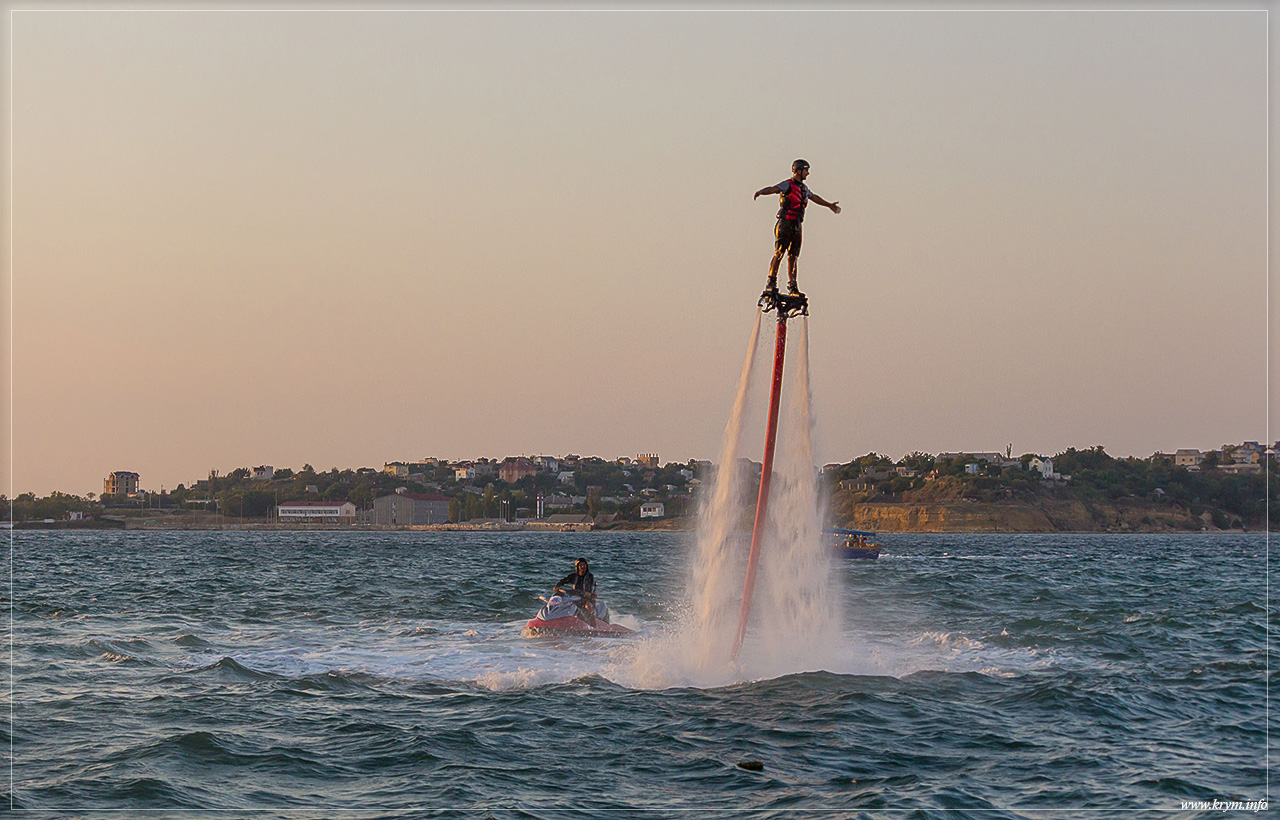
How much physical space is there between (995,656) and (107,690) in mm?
18211

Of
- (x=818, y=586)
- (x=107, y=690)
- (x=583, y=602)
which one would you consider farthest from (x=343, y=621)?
(x=818, y=586)

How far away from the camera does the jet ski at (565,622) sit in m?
29.3

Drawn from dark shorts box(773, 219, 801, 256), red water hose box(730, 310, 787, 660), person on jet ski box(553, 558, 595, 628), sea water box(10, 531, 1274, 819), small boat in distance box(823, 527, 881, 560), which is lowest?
sea water box(10, 531, 1274, 819)

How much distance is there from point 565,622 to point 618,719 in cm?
1086

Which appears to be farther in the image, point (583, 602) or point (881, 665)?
point (583, 602)

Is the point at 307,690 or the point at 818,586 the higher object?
the point at 818,586

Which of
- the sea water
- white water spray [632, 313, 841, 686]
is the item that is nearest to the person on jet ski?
the sea water

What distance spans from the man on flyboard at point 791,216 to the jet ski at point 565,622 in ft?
46.7

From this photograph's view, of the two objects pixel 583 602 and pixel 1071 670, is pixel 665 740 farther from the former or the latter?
pixel 583 602

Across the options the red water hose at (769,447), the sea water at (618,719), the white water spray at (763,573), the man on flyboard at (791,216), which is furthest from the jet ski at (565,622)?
the man on flyboard at (791,216)

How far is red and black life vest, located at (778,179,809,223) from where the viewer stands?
16955 mm

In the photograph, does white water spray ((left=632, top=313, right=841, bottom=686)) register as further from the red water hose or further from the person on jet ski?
the person on jet ski

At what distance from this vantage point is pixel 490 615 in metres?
36.4

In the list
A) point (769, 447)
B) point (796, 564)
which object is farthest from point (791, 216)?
point (796, 564)
